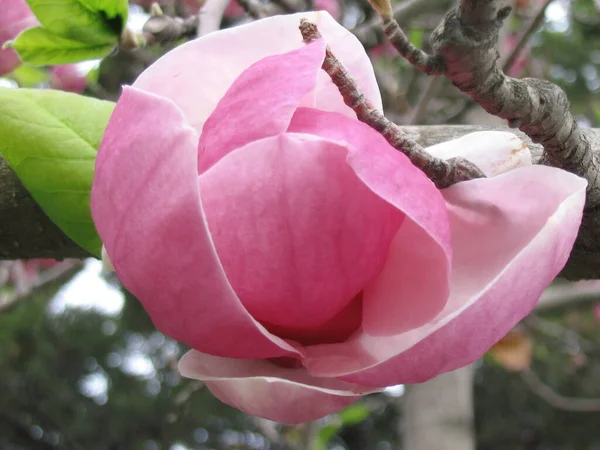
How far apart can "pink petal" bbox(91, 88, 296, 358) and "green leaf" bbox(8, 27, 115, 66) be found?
0.30 m

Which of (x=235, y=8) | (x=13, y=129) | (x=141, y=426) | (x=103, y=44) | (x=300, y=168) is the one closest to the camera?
(x=300, y=168)

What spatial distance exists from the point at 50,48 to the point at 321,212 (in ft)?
1.25

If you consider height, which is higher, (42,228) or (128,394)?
(42,228)

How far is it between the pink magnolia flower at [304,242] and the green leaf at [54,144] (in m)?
0.13

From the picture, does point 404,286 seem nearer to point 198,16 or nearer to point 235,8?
point 198,16

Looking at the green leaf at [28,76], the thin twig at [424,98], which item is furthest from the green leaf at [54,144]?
the green leaf at [28,76]

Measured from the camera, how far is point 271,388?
0.26m

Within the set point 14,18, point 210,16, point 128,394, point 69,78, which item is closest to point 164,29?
point 210,16

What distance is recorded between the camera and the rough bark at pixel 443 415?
147cm

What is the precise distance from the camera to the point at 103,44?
540mm

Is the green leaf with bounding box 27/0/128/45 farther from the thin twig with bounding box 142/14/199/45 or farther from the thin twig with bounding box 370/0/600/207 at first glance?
the thin twig with bounding box 370/0/600/207

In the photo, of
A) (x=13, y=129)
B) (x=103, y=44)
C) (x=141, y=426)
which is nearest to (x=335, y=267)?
(x=13, y=129)

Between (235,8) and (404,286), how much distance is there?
1.84 meters

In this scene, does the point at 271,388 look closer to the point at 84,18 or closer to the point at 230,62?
the point at 230,62
